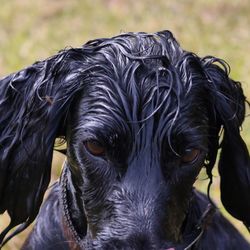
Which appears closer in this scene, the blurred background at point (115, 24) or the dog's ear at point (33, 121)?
the dog's ear at point (33, 121)

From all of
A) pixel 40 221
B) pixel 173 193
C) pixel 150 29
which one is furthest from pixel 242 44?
pixel 173 193

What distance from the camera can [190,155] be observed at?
12.5 feet

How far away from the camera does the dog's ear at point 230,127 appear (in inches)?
161

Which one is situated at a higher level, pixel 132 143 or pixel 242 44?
pixel 242 44

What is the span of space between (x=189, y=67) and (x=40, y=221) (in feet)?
4.16

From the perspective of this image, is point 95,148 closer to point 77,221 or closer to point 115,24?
point 77,221

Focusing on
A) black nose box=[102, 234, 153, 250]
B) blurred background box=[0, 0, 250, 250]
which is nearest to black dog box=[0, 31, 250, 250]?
black nose box=[102, 234, 153, 250]

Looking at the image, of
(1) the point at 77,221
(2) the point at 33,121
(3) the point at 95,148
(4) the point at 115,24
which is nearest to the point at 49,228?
(1) the point at 77,221

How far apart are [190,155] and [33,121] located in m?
0.80

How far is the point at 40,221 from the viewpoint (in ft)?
15.3

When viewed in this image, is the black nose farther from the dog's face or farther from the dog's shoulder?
the dog's shoulder

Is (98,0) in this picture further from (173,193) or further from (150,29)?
(173,193)

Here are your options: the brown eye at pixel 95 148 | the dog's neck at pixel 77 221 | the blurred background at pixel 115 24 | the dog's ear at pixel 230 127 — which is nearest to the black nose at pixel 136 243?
the brown eye at pixel 95 148

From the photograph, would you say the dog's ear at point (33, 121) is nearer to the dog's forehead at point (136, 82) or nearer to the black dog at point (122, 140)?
the black dog at point (122, 140)
